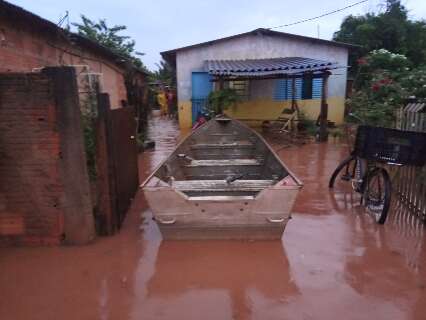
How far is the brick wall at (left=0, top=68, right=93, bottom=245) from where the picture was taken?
3.88m

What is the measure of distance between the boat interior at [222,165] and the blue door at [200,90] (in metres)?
7.58

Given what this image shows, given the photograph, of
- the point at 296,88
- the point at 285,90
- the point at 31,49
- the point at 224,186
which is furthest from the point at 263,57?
the point at 224,186

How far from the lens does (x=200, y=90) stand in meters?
15.6

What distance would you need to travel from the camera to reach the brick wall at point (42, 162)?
3.88 m

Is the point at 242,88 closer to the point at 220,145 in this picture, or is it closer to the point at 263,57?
the point at 263,57

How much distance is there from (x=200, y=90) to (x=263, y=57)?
9.47ft

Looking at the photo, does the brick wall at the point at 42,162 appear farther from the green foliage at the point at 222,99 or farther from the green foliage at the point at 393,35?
the green foliage at the point at 393,35

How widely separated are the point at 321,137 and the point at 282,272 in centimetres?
914

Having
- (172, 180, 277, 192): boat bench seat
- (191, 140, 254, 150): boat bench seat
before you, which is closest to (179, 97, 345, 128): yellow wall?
(191, 140, 254, 150): boat bench seat

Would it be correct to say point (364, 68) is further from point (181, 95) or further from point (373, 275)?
point (373, 275)

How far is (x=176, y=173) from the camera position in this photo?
552 centimetres

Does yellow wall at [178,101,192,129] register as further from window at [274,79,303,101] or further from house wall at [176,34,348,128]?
window at [274,79,303,101]

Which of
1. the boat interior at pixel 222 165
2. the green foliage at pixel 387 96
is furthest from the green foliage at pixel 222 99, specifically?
the boat interior at pixel 222 165

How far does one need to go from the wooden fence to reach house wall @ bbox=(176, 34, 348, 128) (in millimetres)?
9851
